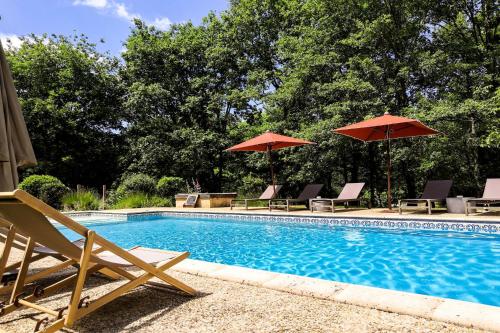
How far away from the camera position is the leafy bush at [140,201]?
1437 centimetres

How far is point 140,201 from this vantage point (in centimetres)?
1462

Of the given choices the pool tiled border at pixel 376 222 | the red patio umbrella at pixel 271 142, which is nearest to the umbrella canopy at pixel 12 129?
the pool tiled border at pixel 376 222

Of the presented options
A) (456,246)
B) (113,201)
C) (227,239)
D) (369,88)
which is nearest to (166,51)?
(113,201)

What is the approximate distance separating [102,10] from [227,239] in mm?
17611

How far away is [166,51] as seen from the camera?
19141 millimetres

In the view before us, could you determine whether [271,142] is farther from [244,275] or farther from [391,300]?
[391,300]

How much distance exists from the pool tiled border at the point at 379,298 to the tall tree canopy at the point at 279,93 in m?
9.59

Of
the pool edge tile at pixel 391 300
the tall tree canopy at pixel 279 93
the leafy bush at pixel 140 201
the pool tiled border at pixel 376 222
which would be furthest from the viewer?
the leafy bush at pixel 140 201

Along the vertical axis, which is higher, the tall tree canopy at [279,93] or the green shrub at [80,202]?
the tall tree canopy at [279,93]

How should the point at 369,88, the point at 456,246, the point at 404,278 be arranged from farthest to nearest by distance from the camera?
the point at 369,88 → the point at 456,246 → the point at 404,278

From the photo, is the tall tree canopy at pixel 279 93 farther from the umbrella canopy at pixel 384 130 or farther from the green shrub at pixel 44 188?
the green shrub at pixel 44 188

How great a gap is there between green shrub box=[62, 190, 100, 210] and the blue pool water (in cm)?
470

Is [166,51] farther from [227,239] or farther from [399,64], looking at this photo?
[227,239]

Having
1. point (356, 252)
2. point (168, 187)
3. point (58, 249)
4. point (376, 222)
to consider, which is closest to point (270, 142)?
point (376, 222)
